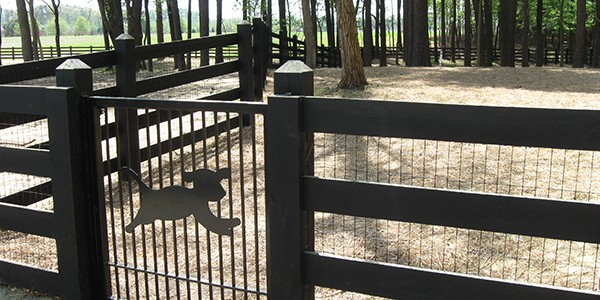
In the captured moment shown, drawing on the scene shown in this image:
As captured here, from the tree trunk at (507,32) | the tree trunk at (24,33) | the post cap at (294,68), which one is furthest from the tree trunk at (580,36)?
the post cap at (294,68)

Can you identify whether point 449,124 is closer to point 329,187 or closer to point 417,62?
point 329,187

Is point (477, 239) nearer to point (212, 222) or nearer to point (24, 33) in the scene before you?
point (212, 222)

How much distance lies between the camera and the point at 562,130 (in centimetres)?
280

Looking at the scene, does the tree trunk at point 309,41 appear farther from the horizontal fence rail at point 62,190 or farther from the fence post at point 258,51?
the horizontal fence rail at point 62,190

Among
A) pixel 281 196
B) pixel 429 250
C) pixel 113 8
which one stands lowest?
pixel 429 250

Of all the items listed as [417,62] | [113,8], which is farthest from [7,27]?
[417,62]

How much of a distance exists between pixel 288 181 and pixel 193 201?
2.02 feet

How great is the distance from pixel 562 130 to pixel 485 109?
0.33m

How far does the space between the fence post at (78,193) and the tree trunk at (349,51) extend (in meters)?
8.69

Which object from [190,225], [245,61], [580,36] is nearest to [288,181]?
[190,225]

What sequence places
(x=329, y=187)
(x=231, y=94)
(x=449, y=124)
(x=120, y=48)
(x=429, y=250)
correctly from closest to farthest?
(x=449, y=124) → (x=329, y=187) → (x=429, y=250) → (x=120, y=48) → (x=231, y=94)

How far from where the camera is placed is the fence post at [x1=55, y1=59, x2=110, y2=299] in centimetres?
391

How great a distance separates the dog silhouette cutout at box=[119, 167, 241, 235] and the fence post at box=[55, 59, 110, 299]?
16.2 inches

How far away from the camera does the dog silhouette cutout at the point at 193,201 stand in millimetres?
3545
